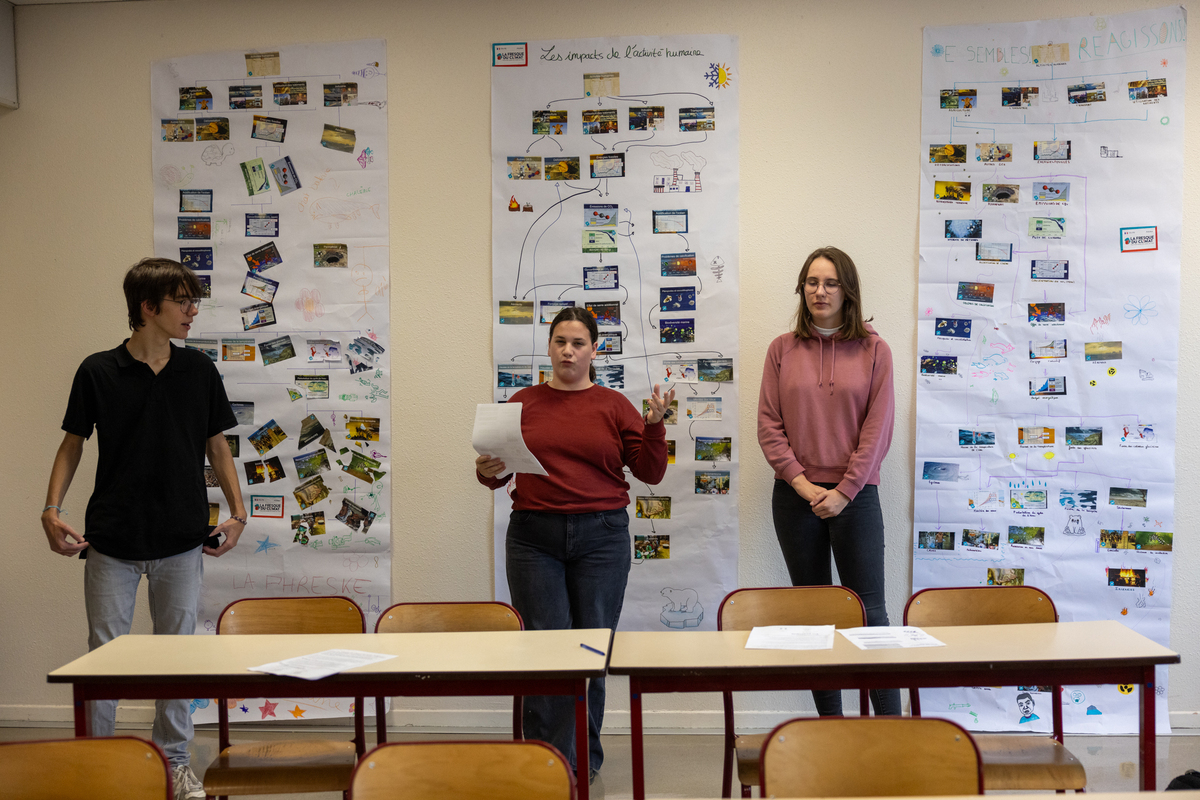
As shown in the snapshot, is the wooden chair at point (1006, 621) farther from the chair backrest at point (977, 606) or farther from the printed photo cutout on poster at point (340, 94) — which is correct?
the printed photo cutout on poster at point (340, 94)

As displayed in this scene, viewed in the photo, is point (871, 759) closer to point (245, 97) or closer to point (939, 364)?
point (939, 364)

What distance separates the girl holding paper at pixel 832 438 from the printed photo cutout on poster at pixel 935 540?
439 millimetres

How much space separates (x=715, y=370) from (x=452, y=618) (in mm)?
1529

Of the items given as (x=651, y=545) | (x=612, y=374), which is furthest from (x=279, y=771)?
(x=612, y=374)

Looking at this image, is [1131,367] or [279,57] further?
[279,57]

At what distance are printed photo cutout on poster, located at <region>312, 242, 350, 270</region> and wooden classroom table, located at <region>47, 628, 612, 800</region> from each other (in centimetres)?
187

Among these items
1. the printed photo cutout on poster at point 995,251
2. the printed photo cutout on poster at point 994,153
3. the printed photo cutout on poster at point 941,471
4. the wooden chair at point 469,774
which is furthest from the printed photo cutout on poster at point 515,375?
the wooden chair at point 469,774

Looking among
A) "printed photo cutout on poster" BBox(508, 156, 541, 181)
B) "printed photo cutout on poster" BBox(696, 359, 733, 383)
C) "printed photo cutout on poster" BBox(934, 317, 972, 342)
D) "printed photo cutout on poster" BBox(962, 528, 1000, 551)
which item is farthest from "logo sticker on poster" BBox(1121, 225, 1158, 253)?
"printed photo cutout on poster" BBox(508, 156, 541, 181)

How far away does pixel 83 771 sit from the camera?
5.18 feet

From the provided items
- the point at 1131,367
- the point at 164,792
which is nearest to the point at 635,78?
the point at 1131,367

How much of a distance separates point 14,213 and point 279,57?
134cm

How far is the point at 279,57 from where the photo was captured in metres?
3.57

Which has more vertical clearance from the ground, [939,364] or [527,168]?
[527,168]

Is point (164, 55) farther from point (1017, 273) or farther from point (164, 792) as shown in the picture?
point (1017, 273)
